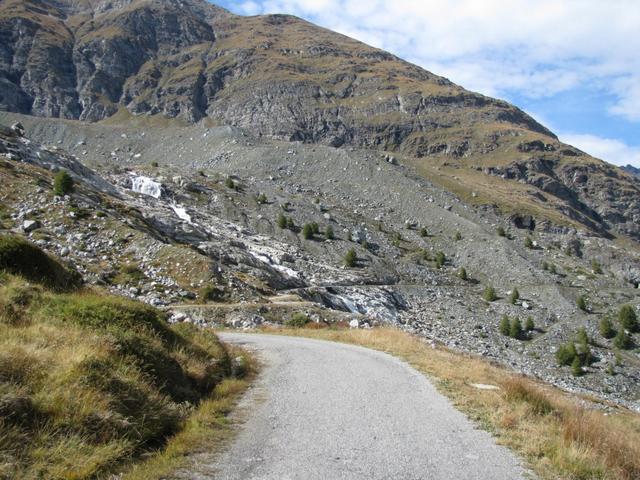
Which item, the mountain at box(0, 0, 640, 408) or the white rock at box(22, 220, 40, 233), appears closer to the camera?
the white rock at box(22, 220, 40, 233)

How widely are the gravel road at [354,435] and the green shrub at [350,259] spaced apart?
198 ft

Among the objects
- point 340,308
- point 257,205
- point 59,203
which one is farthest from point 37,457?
point 257,205

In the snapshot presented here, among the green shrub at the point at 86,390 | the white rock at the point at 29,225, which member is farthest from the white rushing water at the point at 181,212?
the green shrub at the point at 86,390

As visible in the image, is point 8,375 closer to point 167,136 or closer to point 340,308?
point 340,308

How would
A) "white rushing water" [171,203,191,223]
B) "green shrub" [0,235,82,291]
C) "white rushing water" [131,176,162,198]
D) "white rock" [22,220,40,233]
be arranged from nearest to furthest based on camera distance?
"green shrub" [0,235,82,291], "white rock" [22,220,40,233], "white rushing water" [171,203,191,223], "white rushing water" [131,176,162,198]

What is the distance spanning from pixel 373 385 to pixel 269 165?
365 feet

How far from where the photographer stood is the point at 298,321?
3247cm

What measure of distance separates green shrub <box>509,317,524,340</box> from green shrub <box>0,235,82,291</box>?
5632 cm

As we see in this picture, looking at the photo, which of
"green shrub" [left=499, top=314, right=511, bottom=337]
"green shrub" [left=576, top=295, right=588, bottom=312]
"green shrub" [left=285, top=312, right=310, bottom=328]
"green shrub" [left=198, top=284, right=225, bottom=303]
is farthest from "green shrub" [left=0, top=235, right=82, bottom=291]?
"green shrub" [left=576, top=295, right=588, bottom=312]

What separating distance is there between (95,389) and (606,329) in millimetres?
71773

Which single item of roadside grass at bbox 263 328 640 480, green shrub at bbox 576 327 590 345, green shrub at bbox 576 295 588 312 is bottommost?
green shrub at bbox 576 327 590 345

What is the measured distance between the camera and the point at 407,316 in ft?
194

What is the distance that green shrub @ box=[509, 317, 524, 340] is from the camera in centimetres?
6062

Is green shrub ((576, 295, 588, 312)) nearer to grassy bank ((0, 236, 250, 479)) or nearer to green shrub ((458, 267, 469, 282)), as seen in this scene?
green shrub ((458, 267, 469, 282))
